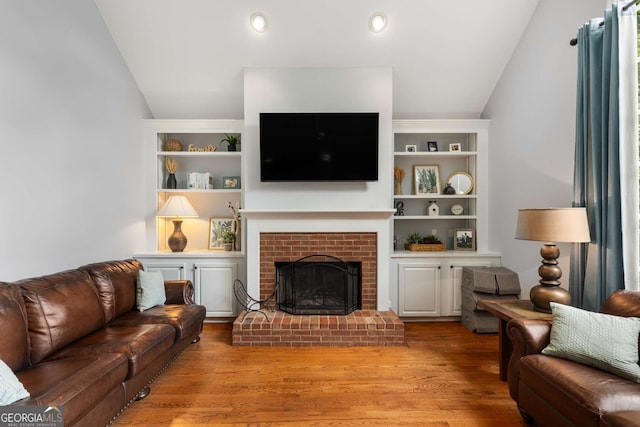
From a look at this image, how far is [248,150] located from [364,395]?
2606mm

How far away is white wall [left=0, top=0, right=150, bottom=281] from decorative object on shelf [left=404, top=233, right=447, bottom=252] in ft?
10.7

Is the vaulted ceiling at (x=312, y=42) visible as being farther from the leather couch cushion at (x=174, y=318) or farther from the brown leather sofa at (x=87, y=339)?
the leather couch cushion at (x=174, y=318)

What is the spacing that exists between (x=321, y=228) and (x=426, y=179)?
1.60 metres

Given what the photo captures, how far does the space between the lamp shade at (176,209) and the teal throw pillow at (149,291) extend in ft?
2.74

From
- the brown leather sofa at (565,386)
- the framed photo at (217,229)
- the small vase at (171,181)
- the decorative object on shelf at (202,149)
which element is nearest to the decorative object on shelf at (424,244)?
the brown leather sofa at (565,386)

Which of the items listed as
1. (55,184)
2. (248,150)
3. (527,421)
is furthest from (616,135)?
(55,184)

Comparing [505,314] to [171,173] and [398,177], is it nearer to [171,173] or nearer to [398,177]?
[398,177]

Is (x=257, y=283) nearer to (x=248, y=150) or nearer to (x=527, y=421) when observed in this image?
(x=248, y=150)

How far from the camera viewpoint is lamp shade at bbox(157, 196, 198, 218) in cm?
380

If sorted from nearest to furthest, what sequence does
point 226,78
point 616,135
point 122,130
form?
point 616,135 → point 122,130 → point 226,78

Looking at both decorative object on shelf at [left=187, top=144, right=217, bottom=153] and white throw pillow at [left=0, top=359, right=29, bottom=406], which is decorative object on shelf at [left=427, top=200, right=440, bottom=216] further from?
white throw pillow at [left=0, top=359, right=29, bottom=406]

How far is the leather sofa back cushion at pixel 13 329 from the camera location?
5.96 ft

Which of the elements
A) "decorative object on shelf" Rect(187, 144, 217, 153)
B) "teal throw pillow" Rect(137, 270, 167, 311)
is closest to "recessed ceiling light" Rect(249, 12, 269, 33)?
"decorative object on shelf" Rect(187, 144, 217, 153)

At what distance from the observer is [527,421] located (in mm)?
2043
